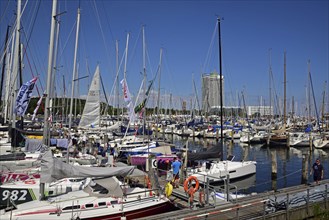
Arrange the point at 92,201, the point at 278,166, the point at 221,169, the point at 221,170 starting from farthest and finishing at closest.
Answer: the point at 278,166 < the point at 221,169 < the point at 221,170 < the point at 92,201

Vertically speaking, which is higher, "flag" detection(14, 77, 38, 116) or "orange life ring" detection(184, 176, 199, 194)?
"flag" detection(14, 77, 38, 116)

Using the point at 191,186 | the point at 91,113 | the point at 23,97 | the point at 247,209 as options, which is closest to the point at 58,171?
the point at 191,186

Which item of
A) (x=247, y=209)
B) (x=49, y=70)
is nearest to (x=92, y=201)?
(x=247, y=209)

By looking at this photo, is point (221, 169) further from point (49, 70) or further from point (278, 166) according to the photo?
point (278, 166)

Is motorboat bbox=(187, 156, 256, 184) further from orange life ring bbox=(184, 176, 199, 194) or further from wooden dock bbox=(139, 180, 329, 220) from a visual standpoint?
wooden dock bbox=(139, 180, 329, 220)

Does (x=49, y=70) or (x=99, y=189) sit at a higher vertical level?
(x=49, y=70)

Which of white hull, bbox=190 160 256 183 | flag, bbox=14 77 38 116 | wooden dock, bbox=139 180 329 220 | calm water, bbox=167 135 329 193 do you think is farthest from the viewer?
calm water, bbox=167 135 329 193

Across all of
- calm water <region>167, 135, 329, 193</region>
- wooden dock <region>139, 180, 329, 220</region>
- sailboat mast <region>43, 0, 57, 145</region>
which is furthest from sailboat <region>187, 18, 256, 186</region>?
sailboat mast <region>43, 0, 57, 145</region>

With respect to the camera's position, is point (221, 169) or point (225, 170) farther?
point (225, 170)

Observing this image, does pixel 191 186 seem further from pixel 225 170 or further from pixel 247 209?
pixel 225 170

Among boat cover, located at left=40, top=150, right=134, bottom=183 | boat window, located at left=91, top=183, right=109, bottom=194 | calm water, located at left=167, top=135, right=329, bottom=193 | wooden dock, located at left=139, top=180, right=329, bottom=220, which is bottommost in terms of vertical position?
calm water, located at left=167, top=135, right=329, bottom=193

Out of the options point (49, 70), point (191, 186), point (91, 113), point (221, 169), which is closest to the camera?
point (191, 186)

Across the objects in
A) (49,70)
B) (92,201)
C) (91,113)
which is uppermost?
(49,70)

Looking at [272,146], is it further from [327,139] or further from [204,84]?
[204,84]
